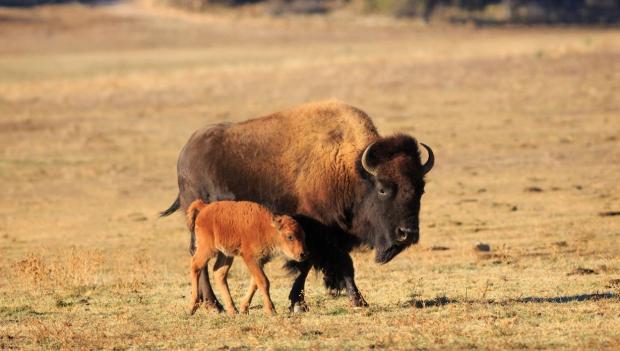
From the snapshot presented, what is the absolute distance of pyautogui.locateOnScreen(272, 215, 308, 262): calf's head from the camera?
378 inches

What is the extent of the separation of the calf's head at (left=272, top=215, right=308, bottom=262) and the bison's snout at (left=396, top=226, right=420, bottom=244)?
0.85m

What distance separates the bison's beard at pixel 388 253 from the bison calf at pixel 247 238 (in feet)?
3.02

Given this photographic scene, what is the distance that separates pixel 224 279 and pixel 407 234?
5.31 feet

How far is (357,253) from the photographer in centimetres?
1419

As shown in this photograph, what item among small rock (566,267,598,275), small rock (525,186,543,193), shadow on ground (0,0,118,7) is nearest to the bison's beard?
small rock (566,267,598,275)

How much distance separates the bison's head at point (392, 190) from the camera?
32.9ft

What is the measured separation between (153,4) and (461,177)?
6994 centimetres

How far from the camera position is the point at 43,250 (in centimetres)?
1566

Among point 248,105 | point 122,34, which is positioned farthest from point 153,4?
point 248,105

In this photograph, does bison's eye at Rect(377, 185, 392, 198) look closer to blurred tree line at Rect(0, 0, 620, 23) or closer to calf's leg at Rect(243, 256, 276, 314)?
calf's leg at Rect(243, 256, 276, 314)

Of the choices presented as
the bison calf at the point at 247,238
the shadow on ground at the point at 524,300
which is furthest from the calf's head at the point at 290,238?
the shadow on ground at the point at 524,300

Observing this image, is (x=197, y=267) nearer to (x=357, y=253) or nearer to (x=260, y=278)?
(x=260, y=278)

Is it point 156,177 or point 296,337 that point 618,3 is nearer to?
point 156,177

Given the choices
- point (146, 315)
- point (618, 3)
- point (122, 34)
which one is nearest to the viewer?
point (146, 315)
